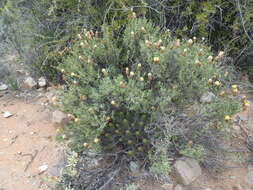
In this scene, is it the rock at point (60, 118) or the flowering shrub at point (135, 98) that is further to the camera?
the rock at point (60, 118)

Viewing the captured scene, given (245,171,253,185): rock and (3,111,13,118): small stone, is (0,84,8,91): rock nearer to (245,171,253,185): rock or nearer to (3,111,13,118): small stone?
(3,111,13,118): small stone

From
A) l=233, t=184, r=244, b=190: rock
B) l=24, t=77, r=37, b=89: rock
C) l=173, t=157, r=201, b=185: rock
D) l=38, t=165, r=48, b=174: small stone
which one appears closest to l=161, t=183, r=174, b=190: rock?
l=173, t=157, r=201, b=185: rock

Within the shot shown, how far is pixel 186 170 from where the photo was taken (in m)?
2.22

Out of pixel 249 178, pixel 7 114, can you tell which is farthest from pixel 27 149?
pixel 249 178

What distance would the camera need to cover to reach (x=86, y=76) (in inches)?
101

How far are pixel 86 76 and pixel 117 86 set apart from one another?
499 millimetres

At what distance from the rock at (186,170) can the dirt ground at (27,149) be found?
3.70 feet

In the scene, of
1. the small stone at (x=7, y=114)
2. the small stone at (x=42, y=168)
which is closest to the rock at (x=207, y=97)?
the small stone at (x=42, y=168)

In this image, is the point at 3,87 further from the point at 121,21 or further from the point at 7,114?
the point at 121,21

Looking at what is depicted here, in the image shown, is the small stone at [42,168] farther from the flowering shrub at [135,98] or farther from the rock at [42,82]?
the rock at [42,82]

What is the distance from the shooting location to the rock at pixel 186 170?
2.19 m

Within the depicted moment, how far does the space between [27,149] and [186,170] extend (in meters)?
1.76

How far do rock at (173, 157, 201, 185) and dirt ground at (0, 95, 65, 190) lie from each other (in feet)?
3.70

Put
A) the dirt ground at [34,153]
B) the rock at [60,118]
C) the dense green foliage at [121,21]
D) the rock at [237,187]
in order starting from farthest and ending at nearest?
the dense green foliage at [121,21] < the rock at [60,118] < the dirt ground at [34,153] < the rock at [237,187]
